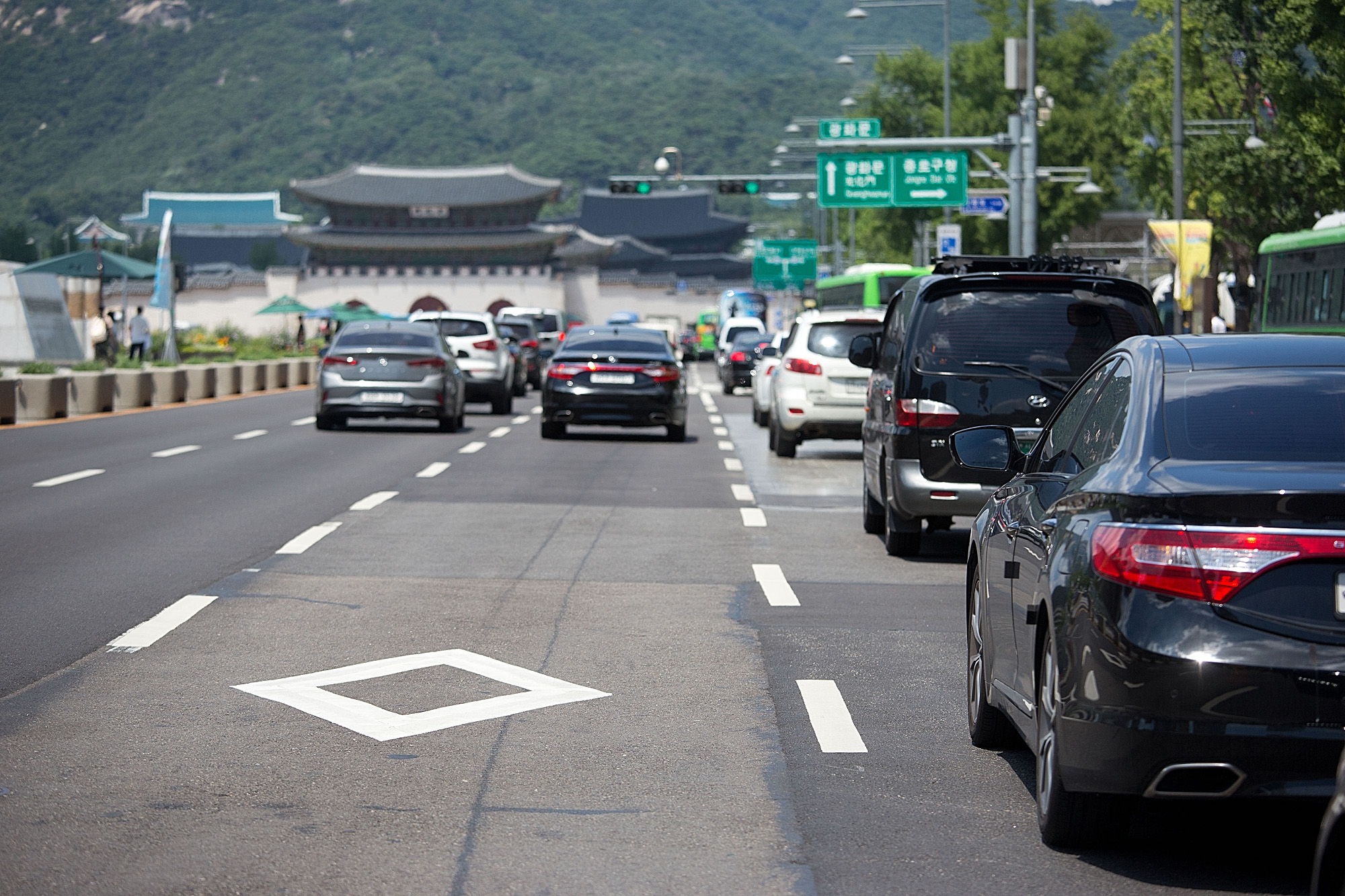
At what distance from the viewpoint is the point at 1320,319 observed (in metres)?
26.4

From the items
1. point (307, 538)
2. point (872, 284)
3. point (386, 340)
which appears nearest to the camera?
point (307, 538)

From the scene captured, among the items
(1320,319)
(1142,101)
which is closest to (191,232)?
(1142,101)

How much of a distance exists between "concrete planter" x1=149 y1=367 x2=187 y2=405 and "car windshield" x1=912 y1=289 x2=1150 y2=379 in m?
25.6

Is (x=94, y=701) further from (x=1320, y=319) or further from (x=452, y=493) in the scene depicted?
(x=1320, y=319)

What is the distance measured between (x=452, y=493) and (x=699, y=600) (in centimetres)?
677

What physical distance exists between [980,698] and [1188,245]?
29.0 metres

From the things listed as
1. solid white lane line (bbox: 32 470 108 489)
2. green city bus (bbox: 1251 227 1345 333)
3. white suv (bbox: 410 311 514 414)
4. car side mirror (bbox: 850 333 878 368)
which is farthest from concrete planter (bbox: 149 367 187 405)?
car side mirror (bbox: 850 333 878 368)

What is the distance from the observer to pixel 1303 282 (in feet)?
90.3

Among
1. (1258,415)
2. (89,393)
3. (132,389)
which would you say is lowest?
(132,389)

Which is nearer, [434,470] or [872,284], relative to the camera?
[434,470]

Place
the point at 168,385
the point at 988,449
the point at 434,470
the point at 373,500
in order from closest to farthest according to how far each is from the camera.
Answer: the point at 988,449
the point at 373,500
the point at 434,470
the point at 168,385

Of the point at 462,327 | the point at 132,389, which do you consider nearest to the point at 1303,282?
the point at 462,327

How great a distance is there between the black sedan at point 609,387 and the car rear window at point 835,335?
317 centimetres

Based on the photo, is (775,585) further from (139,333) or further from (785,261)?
(785,261)
